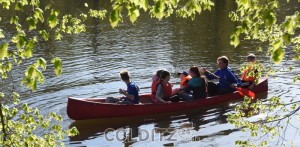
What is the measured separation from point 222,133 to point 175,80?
4.86 m

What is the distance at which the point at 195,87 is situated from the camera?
12633 millimetres

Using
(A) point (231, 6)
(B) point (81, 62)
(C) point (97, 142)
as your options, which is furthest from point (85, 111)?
(A) point (231, 6)

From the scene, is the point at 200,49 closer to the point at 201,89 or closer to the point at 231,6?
the point at 201,89

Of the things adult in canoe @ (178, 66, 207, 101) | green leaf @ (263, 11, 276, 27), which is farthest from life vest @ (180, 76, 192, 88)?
green leaf @ (263, 11, 276, 27)

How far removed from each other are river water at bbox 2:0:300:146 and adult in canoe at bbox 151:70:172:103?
57cm

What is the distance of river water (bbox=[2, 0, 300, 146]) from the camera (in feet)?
34.7

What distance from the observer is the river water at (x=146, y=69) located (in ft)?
34.7

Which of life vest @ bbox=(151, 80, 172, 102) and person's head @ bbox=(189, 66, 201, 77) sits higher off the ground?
person's head @ bbox=(189, 66, 201, 77)

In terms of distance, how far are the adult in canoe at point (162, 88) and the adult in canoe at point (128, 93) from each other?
0.63 m

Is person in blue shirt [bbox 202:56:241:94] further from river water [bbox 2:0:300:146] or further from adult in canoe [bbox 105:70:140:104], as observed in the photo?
adult in canoe [bbox 105:70:140:104]

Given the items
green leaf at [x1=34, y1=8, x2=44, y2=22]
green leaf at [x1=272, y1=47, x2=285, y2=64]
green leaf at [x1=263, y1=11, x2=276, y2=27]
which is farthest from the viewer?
green leaf at [x1=34, y1=8, x2=44, y2=22]

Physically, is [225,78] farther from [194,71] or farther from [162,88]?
[162,88]

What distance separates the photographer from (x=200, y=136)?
10445 millimetres

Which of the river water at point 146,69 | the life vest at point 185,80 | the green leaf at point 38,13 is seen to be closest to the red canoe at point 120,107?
the river water at point 146,69
